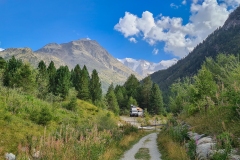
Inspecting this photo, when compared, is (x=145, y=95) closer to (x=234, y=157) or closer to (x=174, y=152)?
(x=174, y=152)

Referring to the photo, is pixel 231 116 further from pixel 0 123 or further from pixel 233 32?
pixel 233 32

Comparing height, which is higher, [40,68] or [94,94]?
[40,68]

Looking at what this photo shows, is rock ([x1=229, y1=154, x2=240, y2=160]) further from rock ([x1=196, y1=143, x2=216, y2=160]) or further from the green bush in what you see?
the green bush

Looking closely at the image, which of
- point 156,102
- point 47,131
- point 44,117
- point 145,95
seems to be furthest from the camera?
point 145,95

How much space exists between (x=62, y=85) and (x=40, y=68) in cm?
779

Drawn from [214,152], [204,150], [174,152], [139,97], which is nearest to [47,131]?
[174,152]

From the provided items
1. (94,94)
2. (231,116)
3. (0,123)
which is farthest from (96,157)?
(94,94)

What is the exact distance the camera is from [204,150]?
771cm

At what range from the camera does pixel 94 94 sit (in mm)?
75312

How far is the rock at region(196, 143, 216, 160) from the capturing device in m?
7.33

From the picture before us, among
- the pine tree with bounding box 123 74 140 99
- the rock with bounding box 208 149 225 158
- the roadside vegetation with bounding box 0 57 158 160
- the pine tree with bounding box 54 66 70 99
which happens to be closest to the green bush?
the roadside vegetation with bounding box 0 57 158 160

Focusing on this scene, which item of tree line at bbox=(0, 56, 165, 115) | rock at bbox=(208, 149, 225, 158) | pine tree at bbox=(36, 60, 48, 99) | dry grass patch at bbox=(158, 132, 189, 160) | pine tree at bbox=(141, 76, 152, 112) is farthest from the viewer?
pine tree at bbox=(141, 76, 152, 112)

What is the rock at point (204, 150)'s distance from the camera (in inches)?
289

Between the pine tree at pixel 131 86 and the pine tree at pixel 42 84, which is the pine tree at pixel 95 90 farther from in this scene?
the pine tree at pixel 131 86
